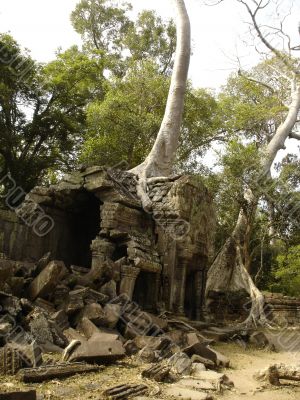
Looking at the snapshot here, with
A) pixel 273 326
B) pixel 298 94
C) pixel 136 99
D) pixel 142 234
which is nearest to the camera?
pixel 142 234

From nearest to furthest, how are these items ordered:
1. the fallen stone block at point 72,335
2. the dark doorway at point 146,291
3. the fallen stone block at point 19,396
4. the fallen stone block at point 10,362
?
the fallen stone block at point 19,396
the fallen stone block at point 10,362
the fallen stone block at point 72,335
the dark doorway at point 146,291

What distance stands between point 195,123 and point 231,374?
14758 millimetres

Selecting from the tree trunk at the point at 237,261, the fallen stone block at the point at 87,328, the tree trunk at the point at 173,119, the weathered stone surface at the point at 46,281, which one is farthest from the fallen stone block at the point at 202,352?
the tree trunk at the point at 237,261

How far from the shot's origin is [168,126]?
49.0 feet

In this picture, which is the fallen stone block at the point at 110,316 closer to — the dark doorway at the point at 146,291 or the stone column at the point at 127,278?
the stone column at the point at 127,278

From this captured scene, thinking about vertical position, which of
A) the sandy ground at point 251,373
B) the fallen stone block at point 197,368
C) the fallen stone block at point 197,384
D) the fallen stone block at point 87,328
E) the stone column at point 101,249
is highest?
the stone column at point 101,249

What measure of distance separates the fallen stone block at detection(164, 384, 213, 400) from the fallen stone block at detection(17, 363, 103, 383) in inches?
36.0

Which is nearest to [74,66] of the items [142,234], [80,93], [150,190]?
[80,93]

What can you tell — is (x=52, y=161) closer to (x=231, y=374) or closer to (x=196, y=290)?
(x=196, y=290)

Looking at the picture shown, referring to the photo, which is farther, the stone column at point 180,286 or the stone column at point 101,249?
the stone column at point 180,286

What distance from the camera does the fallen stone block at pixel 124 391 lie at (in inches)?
165

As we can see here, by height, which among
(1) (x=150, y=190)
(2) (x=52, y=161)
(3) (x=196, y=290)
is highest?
(2) (x=52, y=161)

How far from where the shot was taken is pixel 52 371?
4629 millimetres

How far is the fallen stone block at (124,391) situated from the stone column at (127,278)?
430 centimetres
